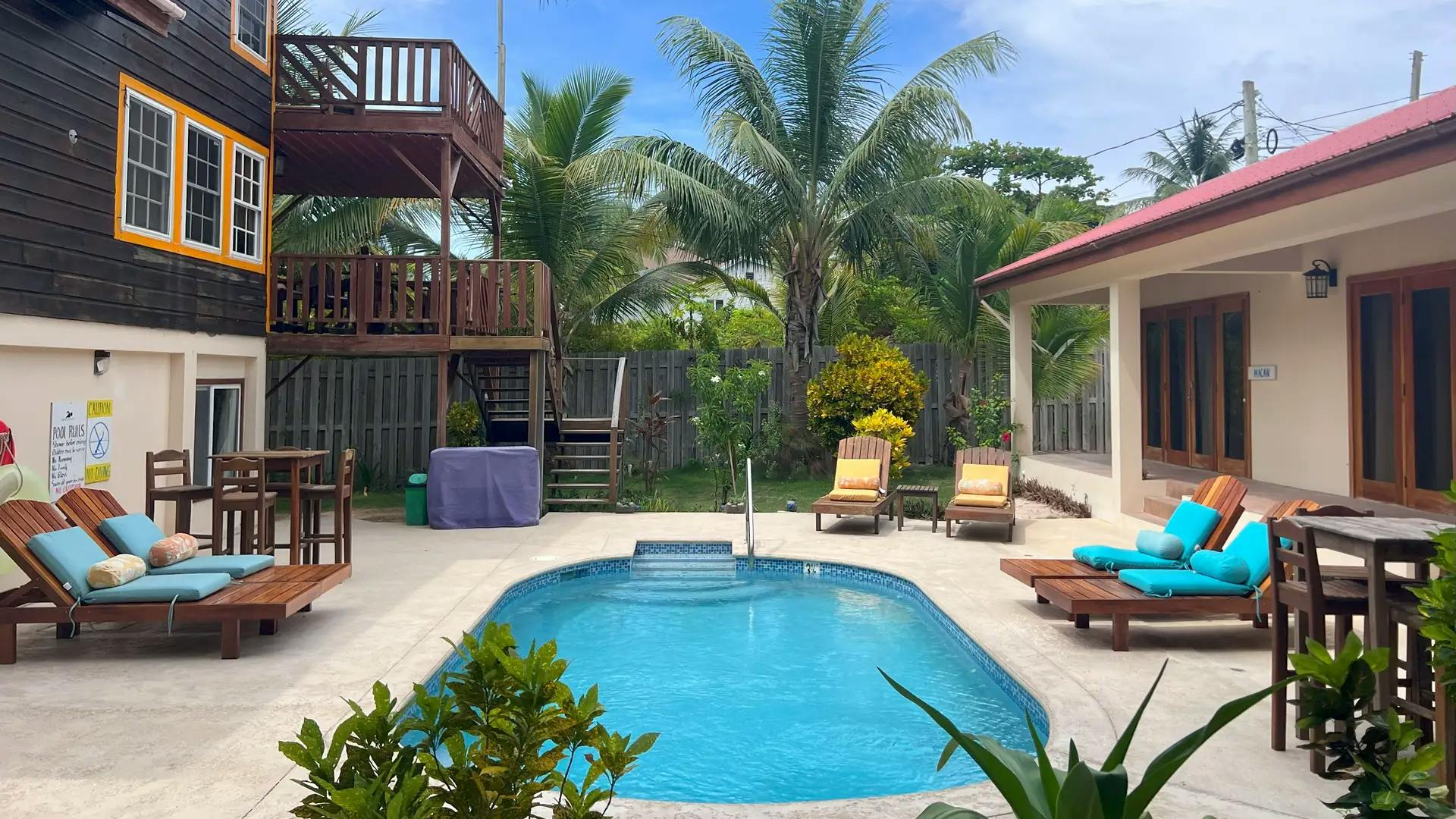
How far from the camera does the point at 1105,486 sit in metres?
11.1

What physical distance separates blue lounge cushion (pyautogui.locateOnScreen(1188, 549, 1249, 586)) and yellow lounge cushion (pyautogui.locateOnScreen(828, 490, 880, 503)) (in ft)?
15.8

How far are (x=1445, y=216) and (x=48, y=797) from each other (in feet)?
34.4

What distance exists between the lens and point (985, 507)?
10.2 metres

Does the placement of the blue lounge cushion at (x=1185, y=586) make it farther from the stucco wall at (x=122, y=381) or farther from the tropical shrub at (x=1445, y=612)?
the stucco wall at (x=122, y=381)

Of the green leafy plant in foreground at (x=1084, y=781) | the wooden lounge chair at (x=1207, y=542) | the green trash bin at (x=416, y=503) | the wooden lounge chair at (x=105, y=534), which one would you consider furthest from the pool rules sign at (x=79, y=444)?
the green leafy plant in foreground at (x=1084, y=781)

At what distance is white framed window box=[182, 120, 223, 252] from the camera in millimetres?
9680

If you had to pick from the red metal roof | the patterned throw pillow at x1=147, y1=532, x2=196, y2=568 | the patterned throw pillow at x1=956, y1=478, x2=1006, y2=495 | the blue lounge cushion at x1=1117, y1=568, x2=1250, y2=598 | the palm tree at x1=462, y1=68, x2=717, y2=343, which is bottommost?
the blue lounge cushion at x1=1117, y1=568, x2=1250, y2=598

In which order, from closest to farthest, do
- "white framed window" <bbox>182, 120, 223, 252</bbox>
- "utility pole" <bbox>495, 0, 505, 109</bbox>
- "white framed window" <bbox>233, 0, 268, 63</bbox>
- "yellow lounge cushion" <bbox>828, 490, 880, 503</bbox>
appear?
1. "white framed window" <bbox>182, 120, 223, 252</bbox>
2. "white framed window" <bbox>233, 0, 268, 63</bbox>
3. "yellow lounge cushion" <bbox>828, 490, 880, 503</bbox>
4. "utility pole" <bbox>495, 0, 505, 109</bbox>

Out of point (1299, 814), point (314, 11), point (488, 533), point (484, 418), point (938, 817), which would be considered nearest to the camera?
point (938, 817)

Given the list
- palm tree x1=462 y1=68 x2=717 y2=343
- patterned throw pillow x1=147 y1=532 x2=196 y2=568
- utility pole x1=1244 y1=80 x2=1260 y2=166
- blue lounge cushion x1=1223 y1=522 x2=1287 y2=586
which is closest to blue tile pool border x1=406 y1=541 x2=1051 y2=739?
blue lounge cushion x1=1223 y1=522 x2=1287 y2=586

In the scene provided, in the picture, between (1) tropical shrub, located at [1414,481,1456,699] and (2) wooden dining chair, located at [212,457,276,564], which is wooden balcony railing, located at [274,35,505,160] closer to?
(2) wooden dining chair, located at [212,457,276,564]

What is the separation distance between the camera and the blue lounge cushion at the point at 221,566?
6115 millimetres

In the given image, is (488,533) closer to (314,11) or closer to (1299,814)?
(1299,814)

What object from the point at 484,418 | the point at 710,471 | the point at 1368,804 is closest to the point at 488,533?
the point at 484,418
